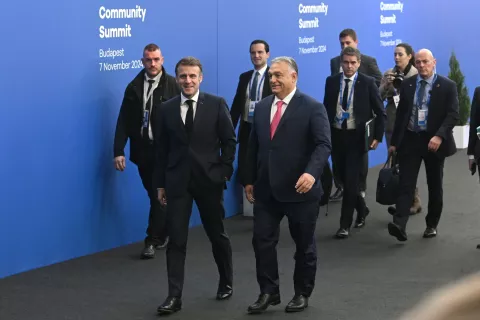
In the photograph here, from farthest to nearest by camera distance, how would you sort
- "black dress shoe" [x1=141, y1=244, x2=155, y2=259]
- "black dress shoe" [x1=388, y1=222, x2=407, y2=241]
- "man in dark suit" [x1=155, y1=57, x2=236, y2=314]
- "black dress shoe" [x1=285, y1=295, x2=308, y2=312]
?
"black dress shoe" [x1=388, y1=222, x2=407, y2=241] < "black dress shoe" [x1=141, y1=244, x2=155, y2=259] < "black dress shoe" [x1=285, y1=295, x2=308, y2=312] < "man in dark suit" [x1=155, y1=57, x2=236, y2=314]

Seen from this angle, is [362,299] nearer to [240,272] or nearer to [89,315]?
[240,272]

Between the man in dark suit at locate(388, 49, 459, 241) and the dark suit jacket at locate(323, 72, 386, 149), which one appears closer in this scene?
the man in dark suit at locate(388, 49, 459, 241)

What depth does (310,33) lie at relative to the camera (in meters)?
11.5

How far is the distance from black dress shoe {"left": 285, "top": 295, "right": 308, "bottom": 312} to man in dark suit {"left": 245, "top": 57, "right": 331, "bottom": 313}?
0.14 meters

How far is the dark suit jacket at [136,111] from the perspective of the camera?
→ 7491 millimetres

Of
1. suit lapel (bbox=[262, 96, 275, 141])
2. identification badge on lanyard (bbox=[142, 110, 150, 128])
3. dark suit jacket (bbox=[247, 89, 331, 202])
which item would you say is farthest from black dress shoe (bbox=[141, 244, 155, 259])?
suit lapel (bbox=[262, 96, 275, 141])

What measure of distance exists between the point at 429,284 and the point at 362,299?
73 cm

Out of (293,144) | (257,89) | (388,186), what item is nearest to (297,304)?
(293,144)

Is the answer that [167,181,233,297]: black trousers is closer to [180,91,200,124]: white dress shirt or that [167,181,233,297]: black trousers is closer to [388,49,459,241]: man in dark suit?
→ [180,91,200,124]: white dress shirt

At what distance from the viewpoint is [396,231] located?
804 centimetres

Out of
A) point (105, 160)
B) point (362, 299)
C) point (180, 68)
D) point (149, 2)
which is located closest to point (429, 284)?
point (362, 299)

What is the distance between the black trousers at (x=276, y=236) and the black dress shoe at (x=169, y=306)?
60 centimetres

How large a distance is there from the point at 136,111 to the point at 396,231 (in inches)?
109

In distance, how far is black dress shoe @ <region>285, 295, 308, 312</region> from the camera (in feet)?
19.1
